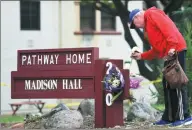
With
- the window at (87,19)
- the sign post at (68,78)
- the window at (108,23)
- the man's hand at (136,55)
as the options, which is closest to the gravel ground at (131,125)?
the sign post at (68,78)

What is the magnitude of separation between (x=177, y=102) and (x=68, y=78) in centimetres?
182

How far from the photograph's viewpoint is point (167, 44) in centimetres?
681

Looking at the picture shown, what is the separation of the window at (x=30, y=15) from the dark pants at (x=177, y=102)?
20.4 meters

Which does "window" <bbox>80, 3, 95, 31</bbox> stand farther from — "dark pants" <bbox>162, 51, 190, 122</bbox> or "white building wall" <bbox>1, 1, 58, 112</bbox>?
"dark pants" <bbox>162, 51, 190, 122</bbox>

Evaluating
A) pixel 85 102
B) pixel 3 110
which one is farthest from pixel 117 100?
pixel 3 110

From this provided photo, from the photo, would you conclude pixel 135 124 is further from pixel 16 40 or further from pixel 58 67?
pixel 16 40

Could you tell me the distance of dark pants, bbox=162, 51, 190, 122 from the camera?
7.05 meters

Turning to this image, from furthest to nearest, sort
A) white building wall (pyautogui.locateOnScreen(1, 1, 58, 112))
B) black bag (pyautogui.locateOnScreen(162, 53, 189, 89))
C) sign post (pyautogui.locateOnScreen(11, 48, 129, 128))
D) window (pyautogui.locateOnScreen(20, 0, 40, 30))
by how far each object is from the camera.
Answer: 1. window (pyautogui.locateOnScreen(20, 0, 40, 30))
2. white building wall (pyautogui.locateOnScreen(1, 1, 58, 112))
3. sign post (pyautogui.locateOnScreen(11, 48, 129, 128))
4. black bag (pyautogui.locateOnScreen(162, 53, 189, 89))

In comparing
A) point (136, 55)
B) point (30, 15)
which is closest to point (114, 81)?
point (136, 55)

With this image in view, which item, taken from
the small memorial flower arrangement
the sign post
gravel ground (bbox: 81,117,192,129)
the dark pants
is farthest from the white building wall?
the dark pants

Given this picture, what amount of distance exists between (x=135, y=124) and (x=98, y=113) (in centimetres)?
62

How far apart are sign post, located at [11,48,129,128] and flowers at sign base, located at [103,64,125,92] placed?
0.34 feet

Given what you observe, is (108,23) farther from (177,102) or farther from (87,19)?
(177,102)

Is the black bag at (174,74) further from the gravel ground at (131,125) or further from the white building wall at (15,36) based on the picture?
the white building wall at (15,36)
